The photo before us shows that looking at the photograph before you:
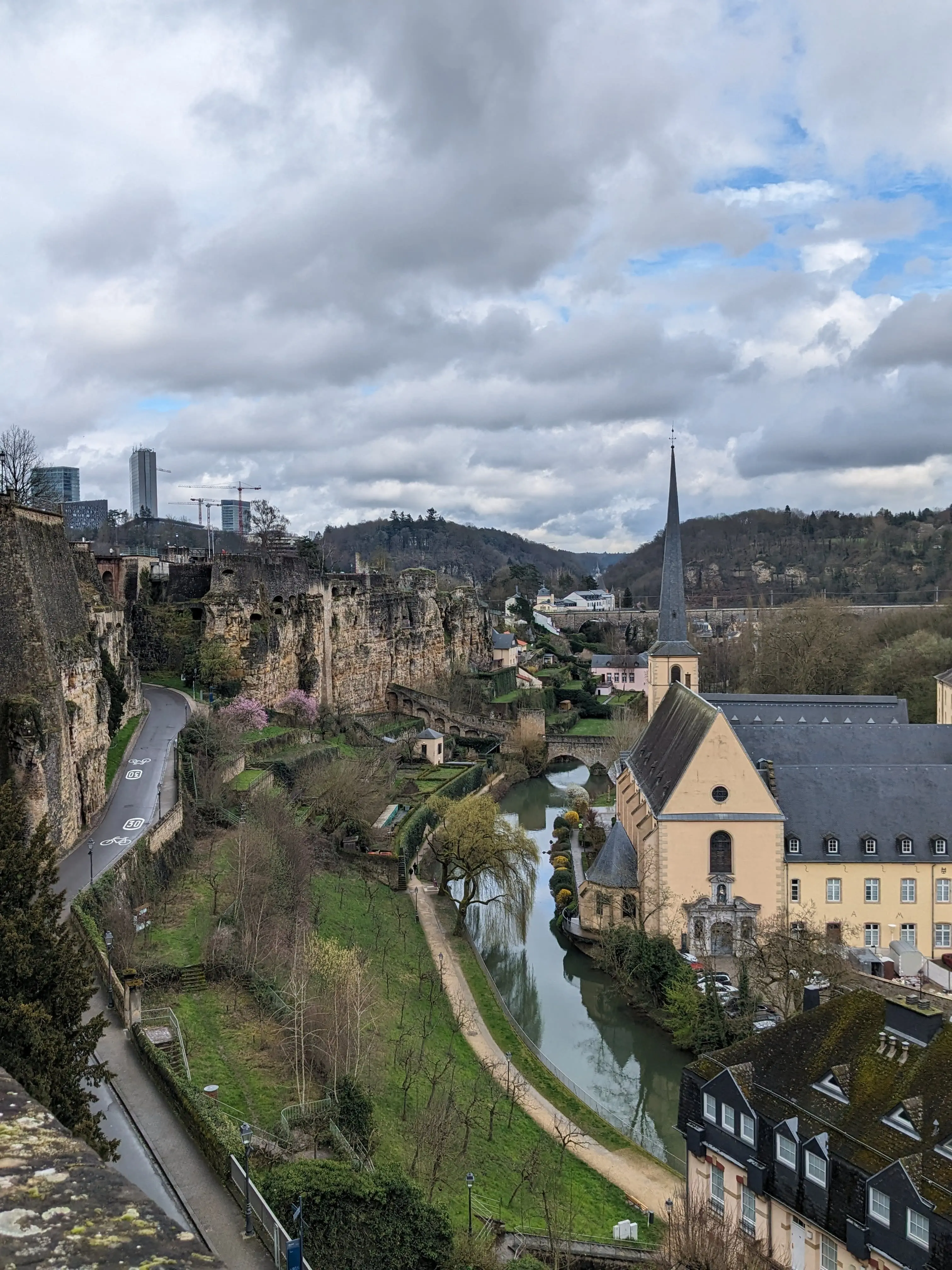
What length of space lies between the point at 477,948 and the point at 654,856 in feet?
24.4

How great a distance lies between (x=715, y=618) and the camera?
145 meters

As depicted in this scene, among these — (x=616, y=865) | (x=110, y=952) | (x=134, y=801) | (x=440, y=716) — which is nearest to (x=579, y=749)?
(x=440, y=716)

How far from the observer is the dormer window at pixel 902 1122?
1717cm

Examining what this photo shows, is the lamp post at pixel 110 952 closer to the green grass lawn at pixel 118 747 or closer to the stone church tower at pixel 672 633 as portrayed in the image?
the green grass lawn at pixel 118 747

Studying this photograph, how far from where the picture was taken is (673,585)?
4869 centimetres

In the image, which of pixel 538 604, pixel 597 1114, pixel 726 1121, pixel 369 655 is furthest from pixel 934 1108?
pixel 538 604

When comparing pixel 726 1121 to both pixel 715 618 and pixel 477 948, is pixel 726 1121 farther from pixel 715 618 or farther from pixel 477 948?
pixel 715 618

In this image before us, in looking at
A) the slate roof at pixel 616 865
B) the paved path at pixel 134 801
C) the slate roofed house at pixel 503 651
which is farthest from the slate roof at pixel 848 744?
the slate roofed house at pixel 503 651

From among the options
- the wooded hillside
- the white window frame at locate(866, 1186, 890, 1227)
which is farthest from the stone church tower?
the wooded hillside

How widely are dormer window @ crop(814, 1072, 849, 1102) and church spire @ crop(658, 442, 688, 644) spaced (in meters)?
29.3

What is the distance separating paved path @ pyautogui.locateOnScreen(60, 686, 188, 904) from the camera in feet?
87.9

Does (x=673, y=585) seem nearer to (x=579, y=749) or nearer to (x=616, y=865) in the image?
(x=616, y=865)

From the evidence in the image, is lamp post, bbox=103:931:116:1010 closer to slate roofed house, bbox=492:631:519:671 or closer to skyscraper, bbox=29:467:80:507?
skyscraper, bbox=29:467:80:507

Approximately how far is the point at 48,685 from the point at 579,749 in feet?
158
